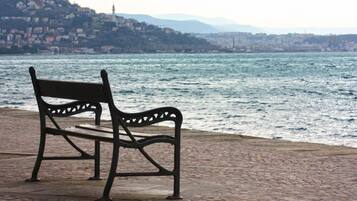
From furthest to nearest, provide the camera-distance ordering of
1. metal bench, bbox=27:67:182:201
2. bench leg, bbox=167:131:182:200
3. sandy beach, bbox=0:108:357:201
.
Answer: sandy beach, bbox=0:108:357:201
bench leg, bbox=167:131:182:200
metal bench, bbox=27:67:182:201

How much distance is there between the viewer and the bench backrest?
22.0 ft

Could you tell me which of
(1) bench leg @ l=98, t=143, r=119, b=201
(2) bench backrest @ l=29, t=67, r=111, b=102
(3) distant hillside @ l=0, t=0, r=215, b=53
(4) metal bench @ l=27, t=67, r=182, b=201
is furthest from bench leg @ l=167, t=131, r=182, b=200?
(3) distant hillside @ l=0, t=0, r=215, b=53

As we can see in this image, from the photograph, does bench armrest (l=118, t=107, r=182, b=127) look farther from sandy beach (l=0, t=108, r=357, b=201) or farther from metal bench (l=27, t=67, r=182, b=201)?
sandy beach (l=0, t=108, r=357, b=201)

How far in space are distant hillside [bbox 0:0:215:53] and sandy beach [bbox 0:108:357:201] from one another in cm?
15289

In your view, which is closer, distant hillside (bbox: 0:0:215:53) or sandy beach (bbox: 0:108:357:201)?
sandy beach (bbox: 0:108:357:201)

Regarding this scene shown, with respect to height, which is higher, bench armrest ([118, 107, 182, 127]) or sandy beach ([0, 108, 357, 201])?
bench armrest ([118, 107, 182, 127])

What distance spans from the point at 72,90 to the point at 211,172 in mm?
2186

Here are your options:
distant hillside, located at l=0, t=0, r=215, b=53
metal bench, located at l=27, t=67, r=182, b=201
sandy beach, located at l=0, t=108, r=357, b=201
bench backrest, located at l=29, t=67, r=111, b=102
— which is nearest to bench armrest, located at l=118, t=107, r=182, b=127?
metal bench, located at l=27, t=67, r=182, b=201

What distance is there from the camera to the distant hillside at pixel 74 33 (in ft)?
539

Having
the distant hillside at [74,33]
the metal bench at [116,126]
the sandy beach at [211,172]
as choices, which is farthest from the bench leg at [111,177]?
the distant hillside at [74,33]

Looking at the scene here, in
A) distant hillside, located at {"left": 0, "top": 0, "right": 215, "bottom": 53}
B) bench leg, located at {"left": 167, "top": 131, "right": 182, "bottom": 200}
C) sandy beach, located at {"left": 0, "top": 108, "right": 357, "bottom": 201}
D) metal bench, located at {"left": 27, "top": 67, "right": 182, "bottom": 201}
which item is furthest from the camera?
distant hillside, located at {"left": 0, "top": 0, "right": 215, "bottom": 53}

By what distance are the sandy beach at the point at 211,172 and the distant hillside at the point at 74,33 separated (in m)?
153

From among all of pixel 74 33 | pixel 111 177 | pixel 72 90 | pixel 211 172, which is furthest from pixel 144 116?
pixel 74 33

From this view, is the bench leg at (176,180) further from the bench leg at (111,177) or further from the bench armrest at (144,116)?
the bench leg at (111,177)
